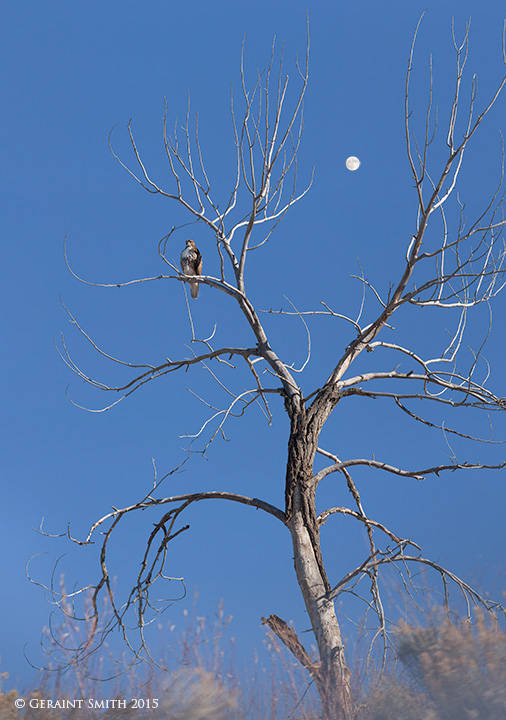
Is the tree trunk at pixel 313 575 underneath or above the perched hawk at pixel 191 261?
underneath

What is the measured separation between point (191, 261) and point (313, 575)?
285 cm

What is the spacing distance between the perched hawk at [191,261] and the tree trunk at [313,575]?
5.60ft

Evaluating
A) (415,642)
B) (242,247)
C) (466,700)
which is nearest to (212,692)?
(415,642)

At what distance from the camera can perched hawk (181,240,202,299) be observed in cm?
583

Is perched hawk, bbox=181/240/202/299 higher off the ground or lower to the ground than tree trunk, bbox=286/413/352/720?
higher

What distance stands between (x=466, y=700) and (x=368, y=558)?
1284 mm

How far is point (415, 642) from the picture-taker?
3770 millimetres

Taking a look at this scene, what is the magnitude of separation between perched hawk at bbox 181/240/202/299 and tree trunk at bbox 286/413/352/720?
1.71 meters

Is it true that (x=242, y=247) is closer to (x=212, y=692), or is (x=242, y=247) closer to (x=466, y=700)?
(x=212, y=692)

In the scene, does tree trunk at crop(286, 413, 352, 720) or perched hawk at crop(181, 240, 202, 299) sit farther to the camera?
perched hawk at crop(181, 240, 202, 299)

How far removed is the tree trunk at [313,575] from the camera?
4.09 meters

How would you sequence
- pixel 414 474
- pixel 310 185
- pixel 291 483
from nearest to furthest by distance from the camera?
1. pixel 291 483
2. pixel 414 474
3. pixel 310 185

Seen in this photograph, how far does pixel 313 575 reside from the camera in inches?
179

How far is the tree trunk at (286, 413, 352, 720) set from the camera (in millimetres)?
4090
